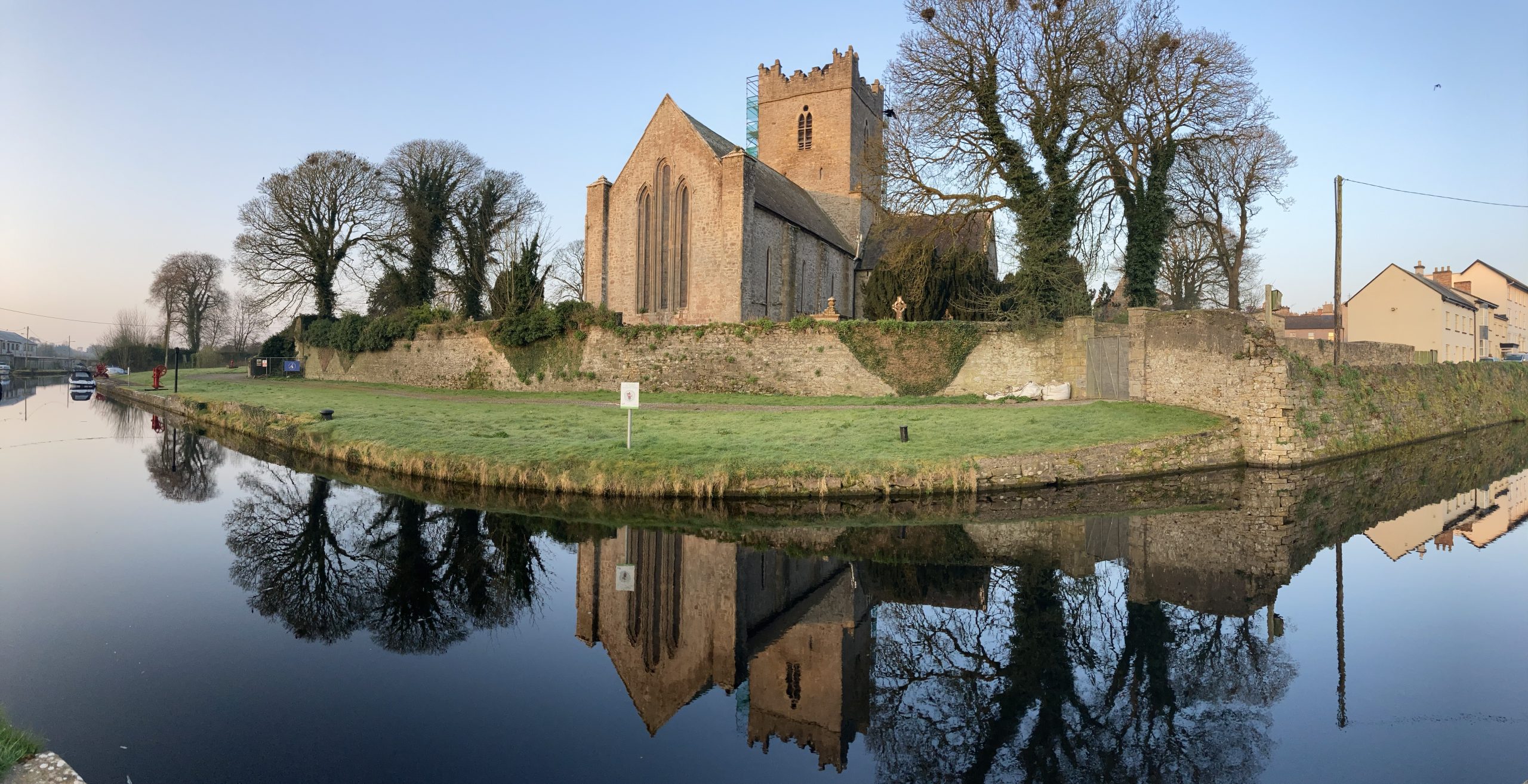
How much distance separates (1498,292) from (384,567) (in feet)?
198

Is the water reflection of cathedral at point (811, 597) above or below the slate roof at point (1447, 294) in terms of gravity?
below

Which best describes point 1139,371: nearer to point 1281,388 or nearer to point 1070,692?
point 1281,388

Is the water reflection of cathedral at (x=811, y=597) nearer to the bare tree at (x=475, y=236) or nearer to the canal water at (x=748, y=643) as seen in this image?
the canal water at (x=748, y=643)

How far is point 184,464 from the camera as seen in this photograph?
1588 cm

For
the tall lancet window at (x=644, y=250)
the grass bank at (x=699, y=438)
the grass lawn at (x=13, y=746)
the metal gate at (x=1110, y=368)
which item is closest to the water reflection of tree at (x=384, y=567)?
the grass bank at (x=699, y=438)

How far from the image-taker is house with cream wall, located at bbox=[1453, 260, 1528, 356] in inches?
1715

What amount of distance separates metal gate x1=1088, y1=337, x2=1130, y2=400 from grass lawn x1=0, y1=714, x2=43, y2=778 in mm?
20884

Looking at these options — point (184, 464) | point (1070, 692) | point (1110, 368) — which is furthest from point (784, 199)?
point (1070, 692)

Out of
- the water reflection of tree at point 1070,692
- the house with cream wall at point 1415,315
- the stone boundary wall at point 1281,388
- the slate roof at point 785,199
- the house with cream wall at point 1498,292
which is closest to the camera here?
the water reflection of tree at point 1070,692

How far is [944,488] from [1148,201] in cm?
1482

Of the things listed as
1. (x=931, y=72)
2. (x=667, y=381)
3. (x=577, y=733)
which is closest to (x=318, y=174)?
(x=667, y=381)

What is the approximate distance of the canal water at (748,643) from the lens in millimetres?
4512

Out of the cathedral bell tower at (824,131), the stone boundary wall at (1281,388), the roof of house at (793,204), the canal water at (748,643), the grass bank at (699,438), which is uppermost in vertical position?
the cathedral bell tower at (824,131)

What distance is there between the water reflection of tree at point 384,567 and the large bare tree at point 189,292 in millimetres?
53526
